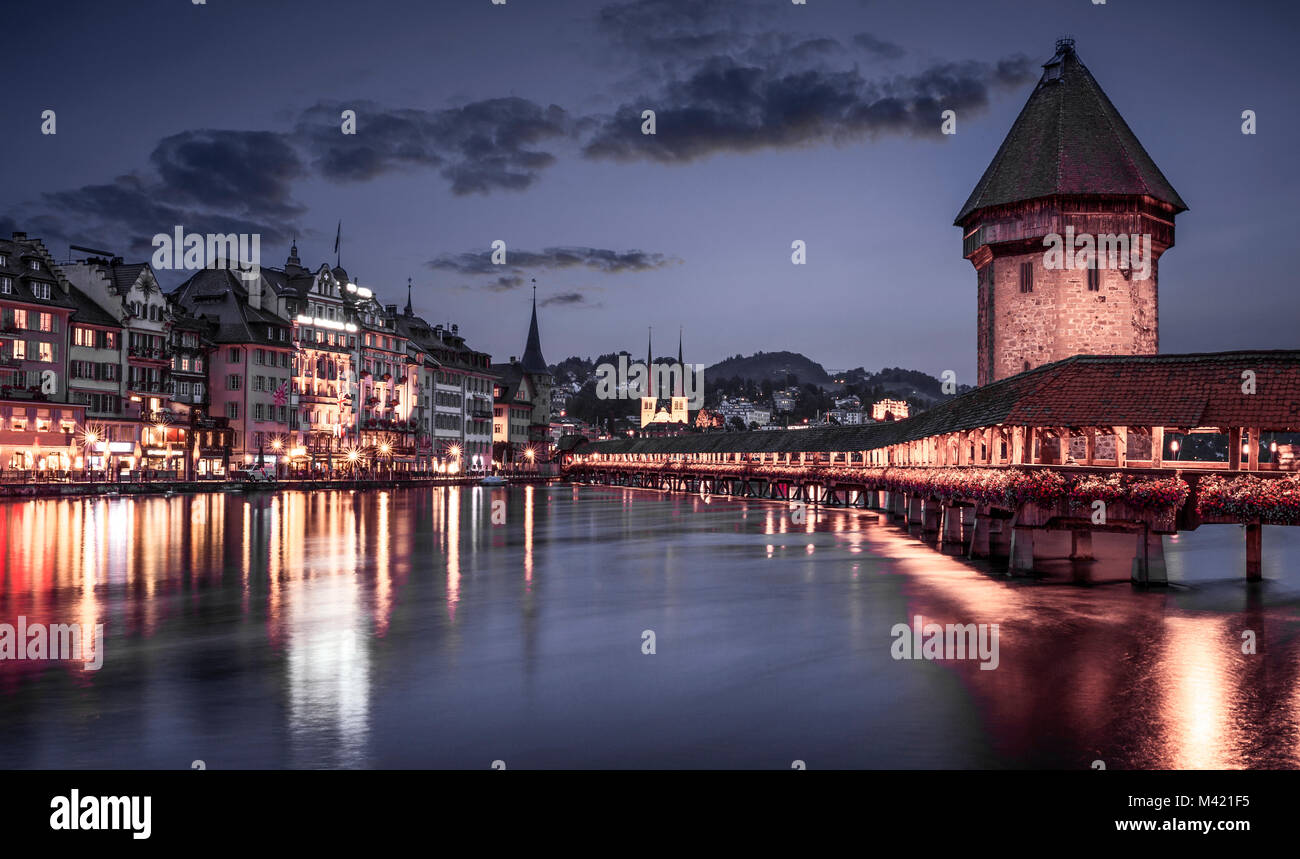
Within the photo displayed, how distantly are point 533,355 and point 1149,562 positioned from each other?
153m

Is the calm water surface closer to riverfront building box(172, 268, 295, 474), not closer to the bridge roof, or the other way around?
the bridge roof

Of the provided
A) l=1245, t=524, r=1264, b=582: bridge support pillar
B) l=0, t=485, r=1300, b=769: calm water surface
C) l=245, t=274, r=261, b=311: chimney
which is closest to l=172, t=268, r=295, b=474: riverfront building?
l=245, t=274, r=261, b=311: chimney

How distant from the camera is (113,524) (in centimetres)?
4762

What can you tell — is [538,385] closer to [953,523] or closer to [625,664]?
[953,523]

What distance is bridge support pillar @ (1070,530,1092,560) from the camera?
3488cm

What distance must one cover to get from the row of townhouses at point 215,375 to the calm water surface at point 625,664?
47.7 m

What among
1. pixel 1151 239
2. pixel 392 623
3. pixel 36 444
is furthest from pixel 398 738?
pixel 36 444

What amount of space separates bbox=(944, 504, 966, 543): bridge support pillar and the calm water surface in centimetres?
290

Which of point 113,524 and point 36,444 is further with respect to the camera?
point 36,444

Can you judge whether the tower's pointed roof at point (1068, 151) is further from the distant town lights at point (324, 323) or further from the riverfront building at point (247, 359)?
the distant town lights at point (324, 323)

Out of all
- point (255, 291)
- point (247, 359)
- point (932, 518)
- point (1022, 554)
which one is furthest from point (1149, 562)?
point (255, 291)
